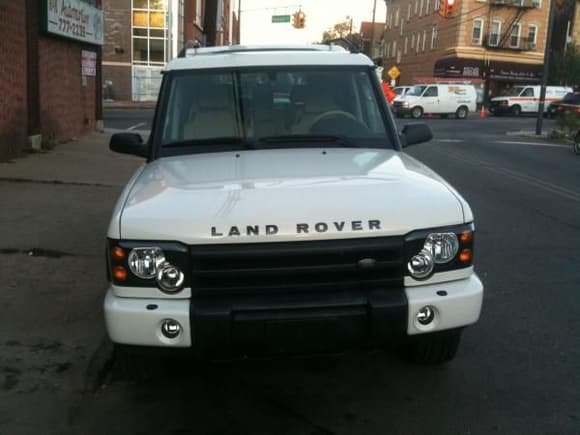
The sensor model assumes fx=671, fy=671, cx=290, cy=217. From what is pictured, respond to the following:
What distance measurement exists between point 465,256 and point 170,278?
4.90 ft

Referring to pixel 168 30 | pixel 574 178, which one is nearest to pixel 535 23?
pixel 168 30

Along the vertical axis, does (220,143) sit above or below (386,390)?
above

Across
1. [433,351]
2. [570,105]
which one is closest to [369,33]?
[570,105]

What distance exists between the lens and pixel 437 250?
3.35 metres

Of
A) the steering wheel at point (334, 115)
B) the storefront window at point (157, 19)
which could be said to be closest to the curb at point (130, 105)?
the storefront window at point (157, 19)

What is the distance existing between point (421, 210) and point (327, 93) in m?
1.81

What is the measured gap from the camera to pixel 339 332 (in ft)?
10.5

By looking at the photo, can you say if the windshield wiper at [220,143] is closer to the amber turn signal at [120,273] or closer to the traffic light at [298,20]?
the amber turn signal at [120,273]

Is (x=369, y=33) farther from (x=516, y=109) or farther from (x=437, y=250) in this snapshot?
(x=437, y=250)

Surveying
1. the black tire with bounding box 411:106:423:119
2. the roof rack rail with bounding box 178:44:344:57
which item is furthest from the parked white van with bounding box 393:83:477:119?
the roof rack rail with bounding box 178:44:344:57

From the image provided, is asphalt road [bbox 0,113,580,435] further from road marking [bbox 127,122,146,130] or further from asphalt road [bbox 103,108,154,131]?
asphalt road [bbox 103,108,154,131]

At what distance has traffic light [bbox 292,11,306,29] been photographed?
113 ft

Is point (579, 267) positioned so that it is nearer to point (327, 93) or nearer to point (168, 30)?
point (327, 93)

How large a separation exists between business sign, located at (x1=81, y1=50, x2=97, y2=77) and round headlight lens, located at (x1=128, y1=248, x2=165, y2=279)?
15.6 m
